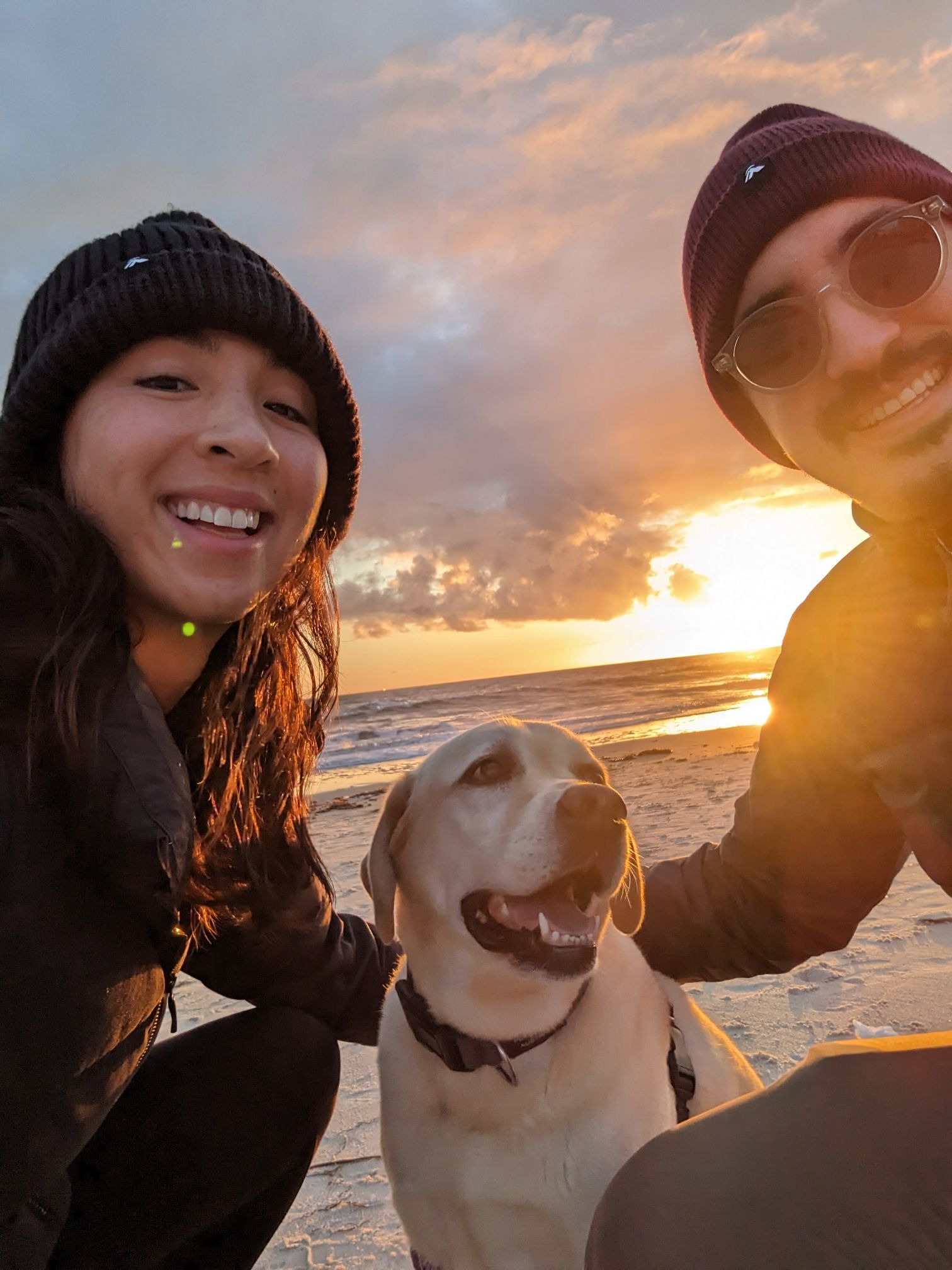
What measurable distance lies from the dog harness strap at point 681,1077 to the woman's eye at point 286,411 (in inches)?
91.3

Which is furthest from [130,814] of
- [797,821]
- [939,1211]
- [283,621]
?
[797,821]

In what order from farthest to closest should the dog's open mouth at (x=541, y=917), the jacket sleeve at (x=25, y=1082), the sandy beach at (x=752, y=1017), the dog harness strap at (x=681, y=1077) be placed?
the sandy beach at (x=752, y=1017) < the dog's open mouth at (x=541, y=917) < the dog harness strap at (x=681, y=1077) < the jacket sleeve at (x=25, y=1082)

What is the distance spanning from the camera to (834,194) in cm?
196

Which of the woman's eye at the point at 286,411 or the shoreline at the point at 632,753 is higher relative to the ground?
the woman's eye at the point at 286,411

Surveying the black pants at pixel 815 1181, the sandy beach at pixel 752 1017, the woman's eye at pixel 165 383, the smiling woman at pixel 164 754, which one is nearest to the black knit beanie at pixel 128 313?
the smiling woman at pixel 164 754

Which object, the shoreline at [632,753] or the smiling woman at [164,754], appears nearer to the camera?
the smiling woman at [164,754]

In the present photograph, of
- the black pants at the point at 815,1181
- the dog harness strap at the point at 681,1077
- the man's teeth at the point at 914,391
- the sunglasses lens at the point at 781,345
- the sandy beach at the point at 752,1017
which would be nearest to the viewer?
the black pants at the point at 815,1181

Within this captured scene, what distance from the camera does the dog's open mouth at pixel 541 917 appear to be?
225cm

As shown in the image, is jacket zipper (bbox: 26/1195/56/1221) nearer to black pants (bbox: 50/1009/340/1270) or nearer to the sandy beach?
black pants (bbox: 50/1009/340/1270)

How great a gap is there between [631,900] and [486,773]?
70cm

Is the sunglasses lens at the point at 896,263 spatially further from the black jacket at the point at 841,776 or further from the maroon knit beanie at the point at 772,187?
the black jacket at the point at 841,776

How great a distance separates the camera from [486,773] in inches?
109

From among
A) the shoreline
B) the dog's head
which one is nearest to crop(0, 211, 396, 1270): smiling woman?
the dog's head

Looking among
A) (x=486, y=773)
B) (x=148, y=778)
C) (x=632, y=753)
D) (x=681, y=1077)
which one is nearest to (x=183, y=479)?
(x=148, y=778)
